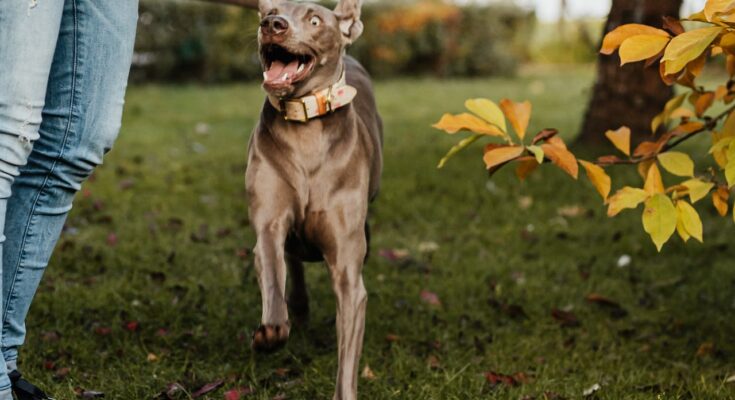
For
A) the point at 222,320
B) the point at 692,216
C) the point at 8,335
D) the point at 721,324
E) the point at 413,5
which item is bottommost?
the point at 413,5

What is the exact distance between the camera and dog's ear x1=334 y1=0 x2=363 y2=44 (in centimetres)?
294

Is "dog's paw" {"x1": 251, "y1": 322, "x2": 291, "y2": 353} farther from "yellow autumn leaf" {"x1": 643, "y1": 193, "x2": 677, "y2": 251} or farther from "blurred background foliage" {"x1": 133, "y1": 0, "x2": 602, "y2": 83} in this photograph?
"blurred background foliage" {"x1": 133, "y1": 0, "x2": 602, "y2": 83}

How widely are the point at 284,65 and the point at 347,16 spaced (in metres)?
0.32

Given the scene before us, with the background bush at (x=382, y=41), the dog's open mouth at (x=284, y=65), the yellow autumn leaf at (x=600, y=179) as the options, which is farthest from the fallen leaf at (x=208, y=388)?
the background bush at (x=382, y=41)

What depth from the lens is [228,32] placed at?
14992mm

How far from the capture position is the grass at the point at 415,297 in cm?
333

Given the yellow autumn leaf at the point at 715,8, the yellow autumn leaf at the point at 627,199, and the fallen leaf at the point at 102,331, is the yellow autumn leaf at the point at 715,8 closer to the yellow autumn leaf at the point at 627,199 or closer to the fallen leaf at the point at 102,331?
the yellow autumn leaf at the point at 627,199

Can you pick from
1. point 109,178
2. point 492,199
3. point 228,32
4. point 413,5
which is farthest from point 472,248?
point 413,5

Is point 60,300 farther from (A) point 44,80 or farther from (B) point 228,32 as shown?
(B) point 228,32

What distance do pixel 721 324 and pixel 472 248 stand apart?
1.55m

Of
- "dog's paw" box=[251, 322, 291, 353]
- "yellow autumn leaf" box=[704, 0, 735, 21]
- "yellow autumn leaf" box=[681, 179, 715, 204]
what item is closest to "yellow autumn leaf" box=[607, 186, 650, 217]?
"yellow autumn leaf" box=[681, 179, 715, 204]

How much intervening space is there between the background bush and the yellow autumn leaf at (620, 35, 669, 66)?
10996mm

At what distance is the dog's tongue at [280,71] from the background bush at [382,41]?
10.4 meters

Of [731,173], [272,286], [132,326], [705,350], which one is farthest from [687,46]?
[132,326]
